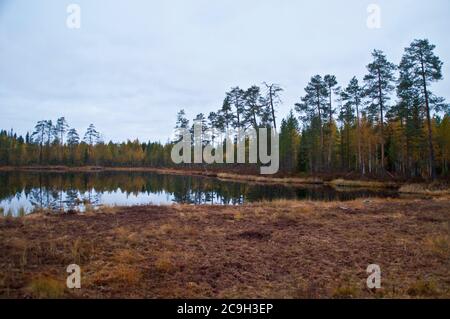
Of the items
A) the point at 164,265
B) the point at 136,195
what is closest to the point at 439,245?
the point at 164,265

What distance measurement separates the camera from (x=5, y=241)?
8445mm

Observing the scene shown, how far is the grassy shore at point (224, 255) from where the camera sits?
A: 557cm

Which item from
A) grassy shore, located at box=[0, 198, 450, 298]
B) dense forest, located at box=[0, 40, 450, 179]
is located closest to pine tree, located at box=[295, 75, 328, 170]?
dense forest, located at box=[0, 40, 450, 179]

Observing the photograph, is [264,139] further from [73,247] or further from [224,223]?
[73,247]

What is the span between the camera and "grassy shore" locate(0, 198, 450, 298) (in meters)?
5.57

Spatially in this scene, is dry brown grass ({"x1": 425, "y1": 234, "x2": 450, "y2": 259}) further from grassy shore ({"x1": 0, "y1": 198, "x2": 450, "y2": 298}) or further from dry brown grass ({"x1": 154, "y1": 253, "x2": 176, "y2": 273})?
dry brown grass ({"x1": 154, "y1": 253, "x2": 176, "y2": 273})

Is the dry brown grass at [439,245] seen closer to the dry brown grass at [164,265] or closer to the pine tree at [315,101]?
the dry brown grass at [164,265]

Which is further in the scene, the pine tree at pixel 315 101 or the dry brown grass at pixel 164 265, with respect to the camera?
the pine tree at pixel 315 101

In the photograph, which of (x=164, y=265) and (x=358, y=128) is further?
(x=358, y=128)

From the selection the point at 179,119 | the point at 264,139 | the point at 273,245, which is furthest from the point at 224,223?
the point at 179,119

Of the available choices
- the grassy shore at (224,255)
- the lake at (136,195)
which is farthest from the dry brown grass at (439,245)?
the lake at (136,195)

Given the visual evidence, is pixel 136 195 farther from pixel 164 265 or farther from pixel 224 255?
pixel 164 265

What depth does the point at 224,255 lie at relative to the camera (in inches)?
310

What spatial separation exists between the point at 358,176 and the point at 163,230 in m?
33.7
